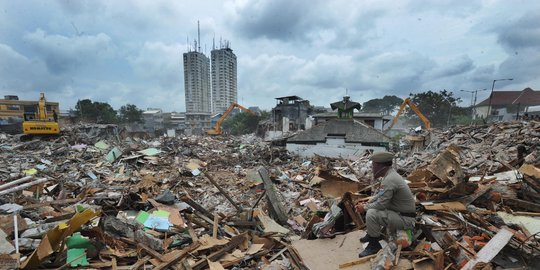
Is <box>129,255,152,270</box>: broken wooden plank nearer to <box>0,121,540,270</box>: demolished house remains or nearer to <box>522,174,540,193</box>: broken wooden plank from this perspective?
<box>0,121,540,270</box>: demolished house remains

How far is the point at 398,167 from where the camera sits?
32.9 feet

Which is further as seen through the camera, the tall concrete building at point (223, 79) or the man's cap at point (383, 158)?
the tall concrete building at point (223, 79)

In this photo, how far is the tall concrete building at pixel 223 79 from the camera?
205ft

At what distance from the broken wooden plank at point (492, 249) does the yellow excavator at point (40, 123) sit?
22.0 m

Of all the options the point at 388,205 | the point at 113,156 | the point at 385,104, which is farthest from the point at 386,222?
the point at 385,104

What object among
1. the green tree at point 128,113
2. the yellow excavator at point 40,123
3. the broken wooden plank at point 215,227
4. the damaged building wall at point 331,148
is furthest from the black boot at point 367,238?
the green tree at point 128,113

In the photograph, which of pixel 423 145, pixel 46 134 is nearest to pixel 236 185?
pixel 423 145

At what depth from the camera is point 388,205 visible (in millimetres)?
3703

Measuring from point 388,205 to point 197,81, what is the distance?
6872cm

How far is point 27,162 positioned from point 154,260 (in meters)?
12.4

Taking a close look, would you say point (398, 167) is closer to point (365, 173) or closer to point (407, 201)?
point (365, 173)

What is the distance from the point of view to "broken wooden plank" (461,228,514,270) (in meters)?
3.13

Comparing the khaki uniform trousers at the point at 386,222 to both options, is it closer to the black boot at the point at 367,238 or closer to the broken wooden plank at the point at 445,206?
the black boot at the point at 367,238

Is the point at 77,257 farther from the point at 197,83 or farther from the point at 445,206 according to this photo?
the point at 197,83
